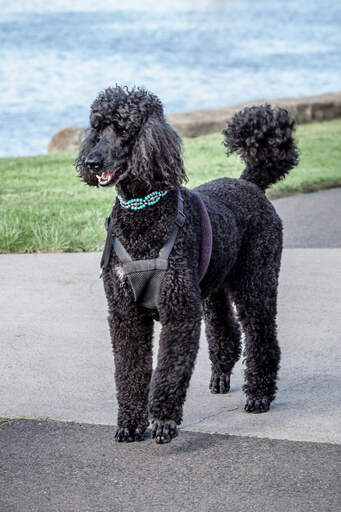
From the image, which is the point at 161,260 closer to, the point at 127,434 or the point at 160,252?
the point at 160,252

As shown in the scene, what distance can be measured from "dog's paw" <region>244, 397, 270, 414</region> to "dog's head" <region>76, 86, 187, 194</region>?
135 cm

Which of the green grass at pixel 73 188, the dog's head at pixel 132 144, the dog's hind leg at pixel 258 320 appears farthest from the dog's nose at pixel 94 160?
the green grass at pixel 73 188


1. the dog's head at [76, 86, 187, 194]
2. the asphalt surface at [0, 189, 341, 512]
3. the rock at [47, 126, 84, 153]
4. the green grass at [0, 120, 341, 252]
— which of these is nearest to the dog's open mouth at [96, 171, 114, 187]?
the dog's head at [76, 86, 187, 194]

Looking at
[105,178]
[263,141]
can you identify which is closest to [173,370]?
[105,178]

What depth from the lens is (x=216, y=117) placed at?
16.3 metres

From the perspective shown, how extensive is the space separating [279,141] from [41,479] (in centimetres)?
234

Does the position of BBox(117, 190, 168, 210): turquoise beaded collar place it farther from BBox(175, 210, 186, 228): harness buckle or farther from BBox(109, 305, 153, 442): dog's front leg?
BBox(109, 305, 153, 442): dog's front leg

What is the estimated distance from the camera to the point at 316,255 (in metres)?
7.70

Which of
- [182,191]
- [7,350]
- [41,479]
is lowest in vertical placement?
[7,350]

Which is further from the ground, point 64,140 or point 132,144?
point 132,144

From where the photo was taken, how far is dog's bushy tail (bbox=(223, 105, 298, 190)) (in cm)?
495

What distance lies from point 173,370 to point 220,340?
3.23ft

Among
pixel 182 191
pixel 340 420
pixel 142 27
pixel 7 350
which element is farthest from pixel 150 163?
pixel 142 27

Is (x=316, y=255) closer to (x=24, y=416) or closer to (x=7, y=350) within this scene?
(x=7, y=350)
